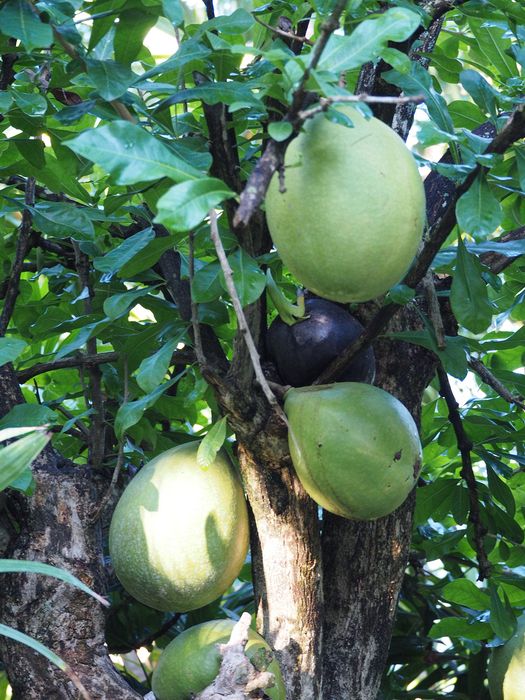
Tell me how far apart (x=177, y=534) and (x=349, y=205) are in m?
0.55

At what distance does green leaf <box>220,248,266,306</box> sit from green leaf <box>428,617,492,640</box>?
2.43ft

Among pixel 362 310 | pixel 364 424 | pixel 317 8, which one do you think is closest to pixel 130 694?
pixel 364 424

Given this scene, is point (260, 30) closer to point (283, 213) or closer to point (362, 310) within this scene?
point (362, 310)

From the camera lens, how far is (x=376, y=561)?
4.44 ft

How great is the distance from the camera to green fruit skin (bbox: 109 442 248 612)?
119 cm

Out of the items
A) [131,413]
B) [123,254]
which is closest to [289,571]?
[131,413]

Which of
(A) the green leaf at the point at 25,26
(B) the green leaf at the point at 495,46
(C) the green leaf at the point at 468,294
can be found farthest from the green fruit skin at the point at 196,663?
(B) the green leaf at the point at 495,46

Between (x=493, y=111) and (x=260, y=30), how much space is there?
39cm

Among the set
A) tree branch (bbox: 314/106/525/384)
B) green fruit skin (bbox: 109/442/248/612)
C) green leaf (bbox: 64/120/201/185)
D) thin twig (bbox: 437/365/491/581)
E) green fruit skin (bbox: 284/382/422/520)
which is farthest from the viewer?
thin twig (bbox: 437/365/491/581)

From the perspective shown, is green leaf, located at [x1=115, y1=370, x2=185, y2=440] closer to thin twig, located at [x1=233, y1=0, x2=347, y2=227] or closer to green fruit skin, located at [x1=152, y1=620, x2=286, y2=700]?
green fruit skin, located at [x1=152, y1=620, x2=286, y2=700]

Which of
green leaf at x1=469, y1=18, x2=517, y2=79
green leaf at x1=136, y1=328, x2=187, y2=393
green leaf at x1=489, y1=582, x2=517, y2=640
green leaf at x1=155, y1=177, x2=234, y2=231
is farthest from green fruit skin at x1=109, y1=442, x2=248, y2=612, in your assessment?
green leaf at x1=469, y1=18, x2=517, y2=79

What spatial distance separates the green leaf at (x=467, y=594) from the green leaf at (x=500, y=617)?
40 millimetres

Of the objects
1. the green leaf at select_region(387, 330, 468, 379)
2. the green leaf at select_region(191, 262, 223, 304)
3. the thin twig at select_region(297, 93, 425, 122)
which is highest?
the thin twig at select_region(297, 93, 425, 122)

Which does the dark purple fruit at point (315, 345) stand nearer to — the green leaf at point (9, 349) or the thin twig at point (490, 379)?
the thin twig at point (490, 379)
